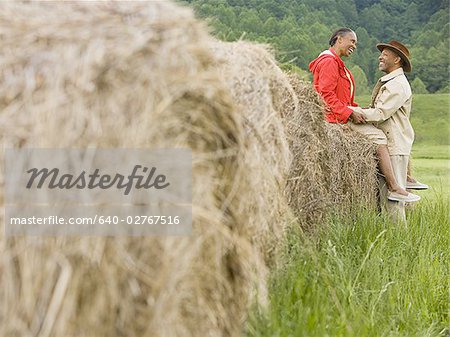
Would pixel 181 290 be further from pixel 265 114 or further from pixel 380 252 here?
pixel 380 252

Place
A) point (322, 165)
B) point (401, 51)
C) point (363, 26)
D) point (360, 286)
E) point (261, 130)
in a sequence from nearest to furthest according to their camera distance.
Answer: point (261, 130), point (360, 286), point (322, 165), point (401, 51), point (363, 26)

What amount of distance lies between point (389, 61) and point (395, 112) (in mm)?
563

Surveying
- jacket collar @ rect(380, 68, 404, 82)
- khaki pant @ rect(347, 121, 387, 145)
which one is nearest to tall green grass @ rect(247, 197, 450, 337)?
khaki pant @ rect(347, 121, 387, 145)

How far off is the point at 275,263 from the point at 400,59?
431cm

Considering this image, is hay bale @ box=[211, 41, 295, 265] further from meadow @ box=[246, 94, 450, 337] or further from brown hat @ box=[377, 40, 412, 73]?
brown hat @ box=[377, 40, 412, 73]

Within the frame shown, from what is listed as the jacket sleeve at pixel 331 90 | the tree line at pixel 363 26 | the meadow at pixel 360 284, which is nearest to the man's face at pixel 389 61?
the jacket sleeve at pixel 331 90

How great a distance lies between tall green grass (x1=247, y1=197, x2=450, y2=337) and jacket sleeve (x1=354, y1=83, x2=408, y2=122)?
1362 millimetres

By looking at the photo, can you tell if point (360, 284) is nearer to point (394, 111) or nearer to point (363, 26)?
point (394, 111)

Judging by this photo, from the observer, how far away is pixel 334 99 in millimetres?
6602

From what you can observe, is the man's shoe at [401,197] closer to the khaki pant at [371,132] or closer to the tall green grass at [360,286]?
the khaki pant at [371,132]

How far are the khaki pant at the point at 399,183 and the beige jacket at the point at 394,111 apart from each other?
3.2 inches

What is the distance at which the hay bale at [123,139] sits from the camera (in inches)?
80.0

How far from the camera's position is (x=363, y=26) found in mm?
43125

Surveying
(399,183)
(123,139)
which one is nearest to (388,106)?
(399,183)
